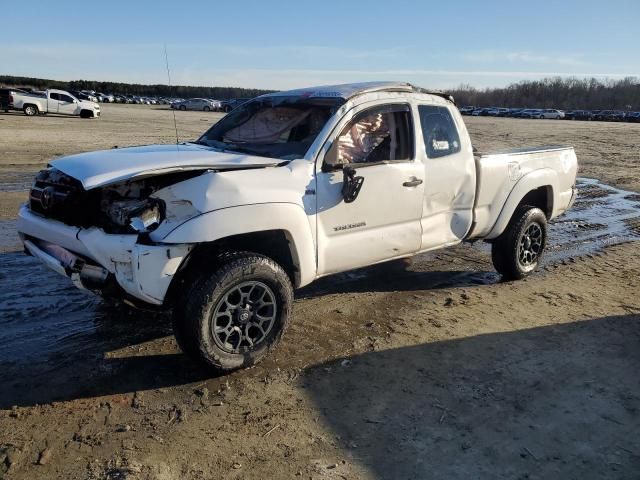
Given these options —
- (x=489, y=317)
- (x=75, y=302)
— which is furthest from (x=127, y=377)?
(x=489, y=317)

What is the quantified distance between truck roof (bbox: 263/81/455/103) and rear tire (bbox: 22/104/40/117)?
35.9m

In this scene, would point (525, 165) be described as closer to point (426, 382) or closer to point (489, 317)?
point (489, 317)

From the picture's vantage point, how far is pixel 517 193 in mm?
6012

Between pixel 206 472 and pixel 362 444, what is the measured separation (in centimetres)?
89

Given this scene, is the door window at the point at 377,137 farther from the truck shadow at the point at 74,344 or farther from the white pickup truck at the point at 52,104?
the white pickup truck at the point at 52,104

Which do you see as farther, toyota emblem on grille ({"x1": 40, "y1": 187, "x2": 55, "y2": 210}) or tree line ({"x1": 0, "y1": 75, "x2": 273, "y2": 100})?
tree line ({"x1": 0, "y1": 75, "x2": 273, "y2": 100})

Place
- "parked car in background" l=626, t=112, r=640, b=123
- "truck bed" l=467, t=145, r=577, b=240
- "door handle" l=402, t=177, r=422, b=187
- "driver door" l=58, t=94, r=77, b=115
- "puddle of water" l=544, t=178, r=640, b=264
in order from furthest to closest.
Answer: "parked car in background" l=626, t=112, r=640, b=123, "driver door" l=58, t=94, r=77, b=115, "puddle of water" l=544, t=178, r=640, b=264, "truck bed" l=467, t=145, r=577, b=240, "door handle" l=402, t=177, r=422, b=187

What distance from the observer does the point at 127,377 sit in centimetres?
396

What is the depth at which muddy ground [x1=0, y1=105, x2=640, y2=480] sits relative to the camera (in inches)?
123

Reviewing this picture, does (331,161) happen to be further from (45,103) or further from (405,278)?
(45,103)

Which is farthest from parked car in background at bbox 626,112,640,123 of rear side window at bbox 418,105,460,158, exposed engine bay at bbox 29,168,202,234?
exposed engine bay at bbox 29,168,202,234

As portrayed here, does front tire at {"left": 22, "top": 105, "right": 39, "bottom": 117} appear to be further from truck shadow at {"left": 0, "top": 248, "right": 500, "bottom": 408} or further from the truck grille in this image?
the truck grille

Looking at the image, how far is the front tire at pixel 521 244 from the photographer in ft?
20.1

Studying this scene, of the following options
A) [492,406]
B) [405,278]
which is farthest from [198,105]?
[492,406]
